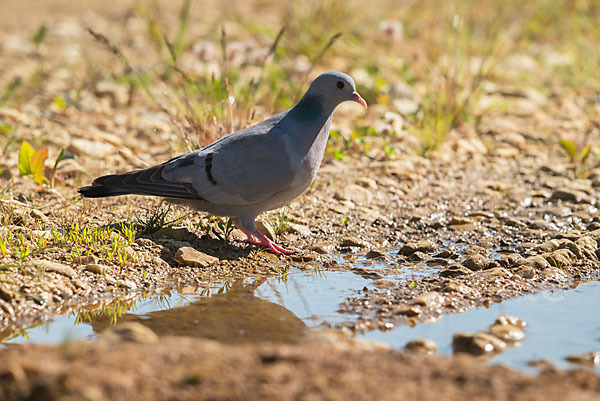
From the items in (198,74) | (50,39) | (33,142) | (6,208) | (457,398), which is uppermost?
(50,39)

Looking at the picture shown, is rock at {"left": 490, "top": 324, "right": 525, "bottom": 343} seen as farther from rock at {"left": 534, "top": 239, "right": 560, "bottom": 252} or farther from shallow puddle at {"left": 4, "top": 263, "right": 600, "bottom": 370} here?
rock at {"left": 534, "top": 239, "right": 560, "bottom": 252}

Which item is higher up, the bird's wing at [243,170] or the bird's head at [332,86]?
the bird's head at [332,86]

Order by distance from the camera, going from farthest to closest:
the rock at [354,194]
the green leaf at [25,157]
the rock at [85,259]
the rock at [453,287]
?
the rock at [354,194] < the green leaf at [25,157] < the rock at [85,259] < the rock at [453,287]

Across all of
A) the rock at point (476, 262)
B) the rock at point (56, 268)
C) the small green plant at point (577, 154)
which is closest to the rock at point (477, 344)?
the rock at point (476, 262)

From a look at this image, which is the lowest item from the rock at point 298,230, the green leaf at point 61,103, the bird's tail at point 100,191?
the rock at point 298,230

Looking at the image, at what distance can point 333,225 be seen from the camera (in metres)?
4.98

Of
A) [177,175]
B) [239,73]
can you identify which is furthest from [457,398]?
[239,73]

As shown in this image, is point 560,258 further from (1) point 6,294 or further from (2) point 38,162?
(2) point 38,162

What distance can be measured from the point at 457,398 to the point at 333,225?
8.92ft

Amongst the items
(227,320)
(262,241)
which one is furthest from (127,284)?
(262,241)

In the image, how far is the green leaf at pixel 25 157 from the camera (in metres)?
Answer: 4.98

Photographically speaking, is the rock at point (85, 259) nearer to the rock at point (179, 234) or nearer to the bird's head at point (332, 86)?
the rock at point (179, 234)

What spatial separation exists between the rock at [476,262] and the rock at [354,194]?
1.35 metres

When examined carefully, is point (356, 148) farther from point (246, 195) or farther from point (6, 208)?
point (6, 208)
